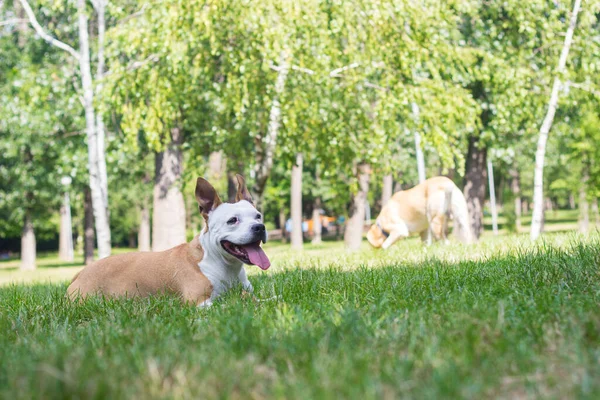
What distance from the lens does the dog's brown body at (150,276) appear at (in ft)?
17.3

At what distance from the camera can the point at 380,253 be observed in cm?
889

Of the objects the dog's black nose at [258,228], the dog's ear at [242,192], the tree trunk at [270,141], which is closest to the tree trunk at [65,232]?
the tree trunk at [270,141]

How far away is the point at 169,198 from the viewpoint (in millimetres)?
17172

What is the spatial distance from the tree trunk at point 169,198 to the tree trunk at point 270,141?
3.34m

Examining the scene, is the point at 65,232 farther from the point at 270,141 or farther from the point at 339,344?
the point at 339,344

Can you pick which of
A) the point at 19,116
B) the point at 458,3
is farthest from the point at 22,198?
the point at 458,3

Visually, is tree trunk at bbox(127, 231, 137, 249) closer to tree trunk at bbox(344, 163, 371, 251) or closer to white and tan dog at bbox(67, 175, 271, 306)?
tree trunk at bbox(344, 163, 371, 251)

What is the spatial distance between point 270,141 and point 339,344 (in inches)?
423

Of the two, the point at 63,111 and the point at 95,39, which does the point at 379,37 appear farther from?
the point at 63,111

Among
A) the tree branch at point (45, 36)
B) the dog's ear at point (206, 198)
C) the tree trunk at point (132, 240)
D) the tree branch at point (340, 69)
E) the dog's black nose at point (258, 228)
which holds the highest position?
the tree branch at point (45, 36)

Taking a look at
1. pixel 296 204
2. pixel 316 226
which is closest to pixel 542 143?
pixel 296 204

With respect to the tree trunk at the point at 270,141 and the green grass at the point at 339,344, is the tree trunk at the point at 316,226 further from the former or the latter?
the green grass at the point at 339,344

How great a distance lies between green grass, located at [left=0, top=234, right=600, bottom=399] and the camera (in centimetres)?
225

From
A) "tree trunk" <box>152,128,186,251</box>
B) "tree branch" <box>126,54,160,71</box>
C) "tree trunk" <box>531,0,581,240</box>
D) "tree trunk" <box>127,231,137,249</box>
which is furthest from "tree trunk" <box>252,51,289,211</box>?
"tree trunk" <box>127,231,137,249</box>
